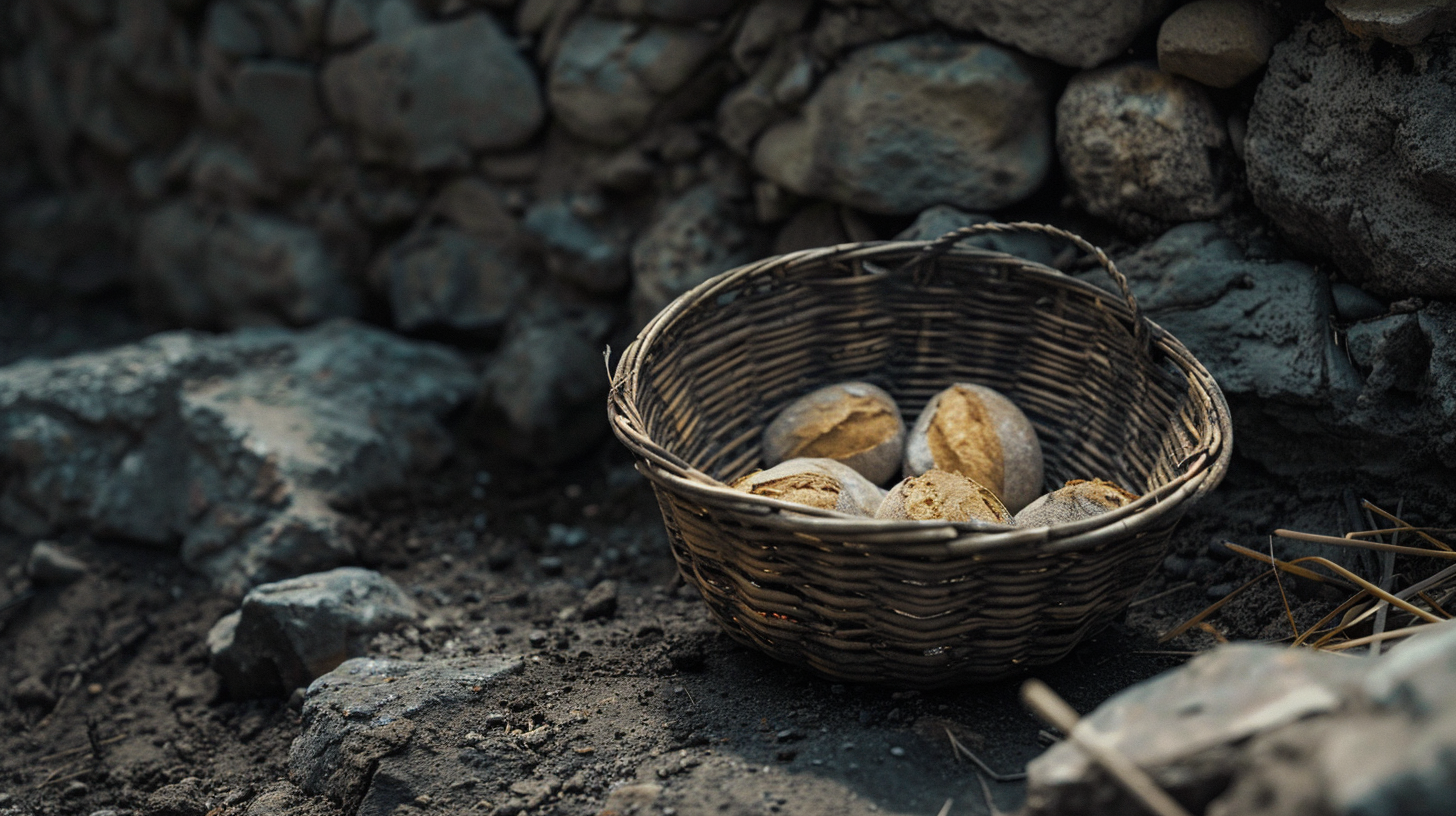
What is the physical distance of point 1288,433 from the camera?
244 cm

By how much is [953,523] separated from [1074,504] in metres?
0.53

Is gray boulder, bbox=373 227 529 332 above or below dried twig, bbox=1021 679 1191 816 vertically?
below

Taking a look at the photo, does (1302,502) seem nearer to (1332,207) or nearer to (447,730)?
(1332,207)

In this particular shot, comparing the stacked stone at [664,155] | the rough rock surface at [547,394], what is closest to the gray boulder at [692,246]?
the stacked stone at [664,155]

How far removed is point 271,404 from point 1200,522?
2.57 m

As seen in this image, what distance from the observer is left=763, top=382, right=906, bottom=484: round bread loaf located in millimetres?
2445

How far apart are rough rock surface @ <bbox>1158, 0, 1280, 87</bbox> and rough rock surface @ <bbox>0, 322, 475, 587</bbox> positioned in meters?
2.33

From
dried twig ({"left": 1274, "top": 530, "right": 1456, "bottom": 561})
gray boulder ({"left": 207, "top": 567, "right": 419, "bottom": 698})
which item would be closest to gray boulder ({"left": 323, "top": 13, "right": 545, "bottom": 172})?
gray boulder ({"left": 207, "top": 567, "right": 419, "bottom": 698})

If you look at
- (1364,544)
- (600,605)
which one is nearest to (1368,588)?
(1364,544)

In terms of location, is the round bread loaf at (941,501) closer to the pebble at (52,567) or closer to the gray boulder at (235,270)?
the pebble at (52,567)

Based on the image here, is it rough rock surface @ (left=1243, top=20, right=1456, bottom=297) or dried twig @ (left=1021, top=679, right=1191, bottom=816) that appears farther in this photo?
rough rock surface @ (left=1243, top=20, right=1456, bottom=297)

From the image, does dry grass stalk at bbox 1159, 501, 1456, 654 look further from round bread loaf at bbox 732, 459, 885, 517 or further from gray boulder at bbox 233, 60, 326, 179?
gray boulder at bbox 233, 60, 326, 179

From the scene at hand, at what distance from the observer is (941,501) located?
2064mm

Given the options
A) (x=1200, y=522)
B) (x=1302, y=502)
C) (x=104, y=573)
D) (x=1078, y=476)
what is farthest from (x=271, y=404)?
(x=1302, y=502)
